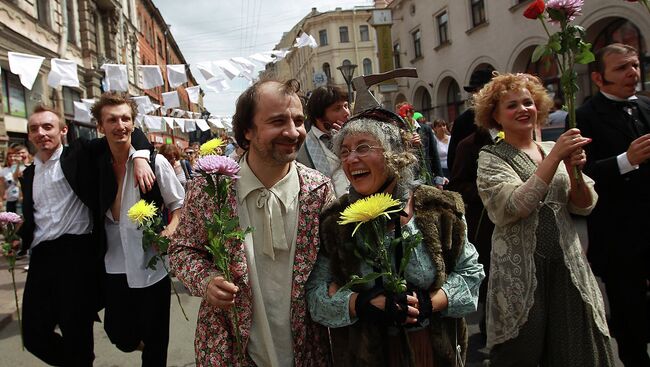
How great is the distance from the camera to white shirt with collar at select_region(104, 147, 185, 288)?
312 centimetres

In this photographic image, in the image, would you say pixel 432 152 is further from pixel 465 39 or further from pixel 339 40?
pixel 339 40

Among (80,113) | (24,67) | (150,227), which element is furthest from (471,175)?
(80,113)

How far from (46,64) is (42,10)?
242 centimetres

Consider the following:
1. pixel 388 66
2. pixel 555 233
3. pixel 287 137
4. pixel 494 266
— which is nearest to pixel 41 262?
pixel 287 137

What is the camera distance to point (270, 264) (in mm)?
2033

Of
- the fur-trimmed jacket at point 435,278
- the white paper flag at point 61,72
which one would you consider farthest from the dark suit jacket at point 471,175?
the white paper flag at point 61,72

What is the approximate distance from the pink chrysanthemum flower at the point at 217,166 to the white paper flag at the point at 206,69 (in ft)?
28.1

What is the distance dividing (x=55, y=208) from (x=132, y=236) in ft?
1.89

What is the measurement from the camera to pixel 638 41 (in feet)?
43.4

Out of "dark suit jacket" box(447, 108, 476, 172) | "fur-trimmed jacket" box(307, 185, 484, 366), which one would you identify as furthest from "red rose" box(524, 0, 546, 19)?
"dark suit jacket" box(447, 108, 476, 172)

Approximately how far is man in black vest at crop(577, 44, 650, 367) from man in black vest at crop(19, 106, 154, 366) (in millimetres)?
2768

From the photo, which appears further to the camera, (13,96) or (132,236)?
(13,96)

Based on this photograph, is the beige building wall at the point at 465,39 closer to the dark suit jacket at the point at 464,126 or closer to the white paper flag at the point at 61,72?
the dark suit jacket at the point at 464,126

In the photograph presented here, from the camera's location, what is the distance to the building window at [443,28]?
2152 centimetres
